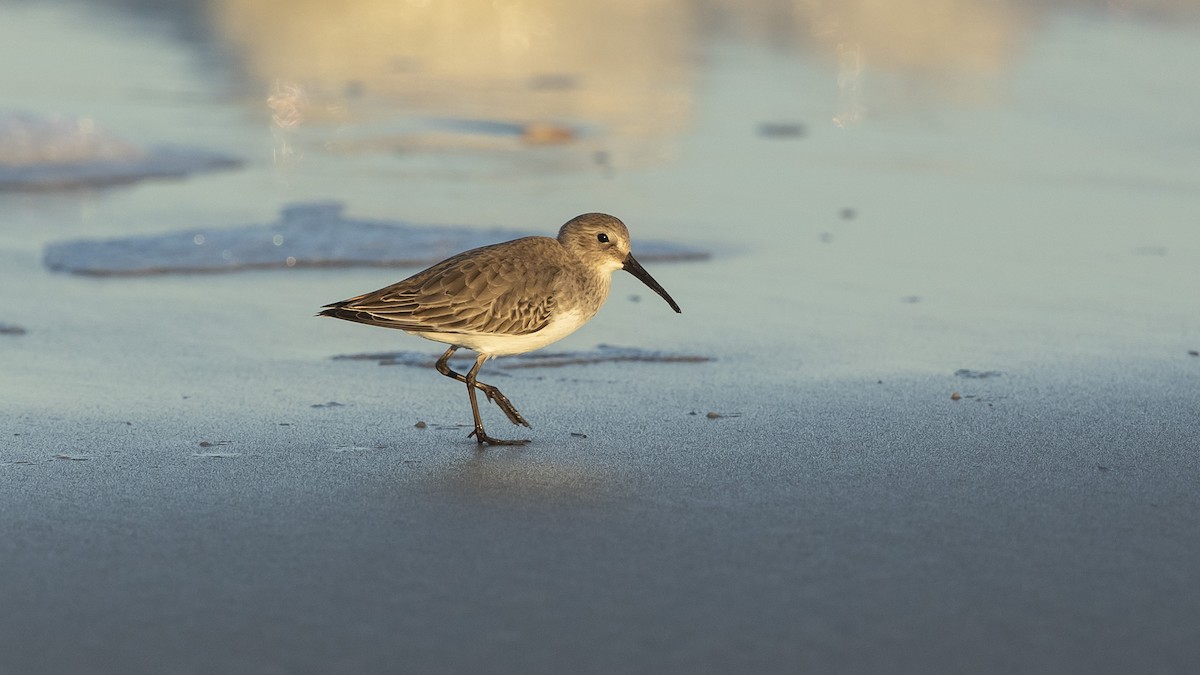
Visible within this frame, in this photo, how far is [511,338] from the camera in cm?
560

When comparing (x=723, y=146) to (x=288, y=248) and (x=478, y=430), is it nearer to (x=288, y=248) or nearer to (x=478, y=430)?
(x=288, y=248)

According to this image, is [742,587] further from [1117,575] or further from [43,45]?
[43,45]

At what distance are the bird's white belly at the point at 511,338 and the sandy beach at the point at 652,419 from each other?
24 centimetres

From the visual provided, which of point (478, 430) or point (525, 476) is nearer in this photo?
point (525, 476)

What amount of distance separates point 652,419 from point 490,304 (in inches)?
27.3

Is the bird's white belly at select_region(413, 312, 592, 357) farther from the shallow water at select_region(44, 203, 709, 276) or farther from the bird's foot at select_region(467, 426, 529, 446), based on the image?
the shallow water at select_region(44, 203, 709, 276)

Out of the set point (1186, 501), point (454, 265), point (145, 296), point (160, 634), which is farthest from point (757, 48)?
point (160, 634)

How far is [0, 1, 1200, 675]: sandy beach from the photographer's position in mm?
3557

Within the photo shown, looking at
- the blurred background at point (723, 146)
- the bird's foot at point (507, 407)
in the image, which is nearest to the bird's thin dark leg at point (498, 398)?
the bird's foot at point (507, 407)

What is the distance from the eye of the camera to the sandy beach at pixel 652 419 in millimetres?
3557

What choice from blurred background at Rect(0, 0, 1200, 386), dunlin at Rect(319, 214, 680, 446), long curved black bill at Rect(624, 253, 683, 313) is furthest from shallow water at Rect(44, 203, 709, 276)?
dunlin at Rect(319, 214, 680, 446)

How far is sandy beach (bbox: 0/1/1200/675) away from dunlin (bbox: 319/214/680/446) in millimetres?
245

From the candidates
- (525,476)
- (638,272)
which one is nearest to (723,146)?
(638,272)

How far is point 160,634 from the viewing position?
3469mm
